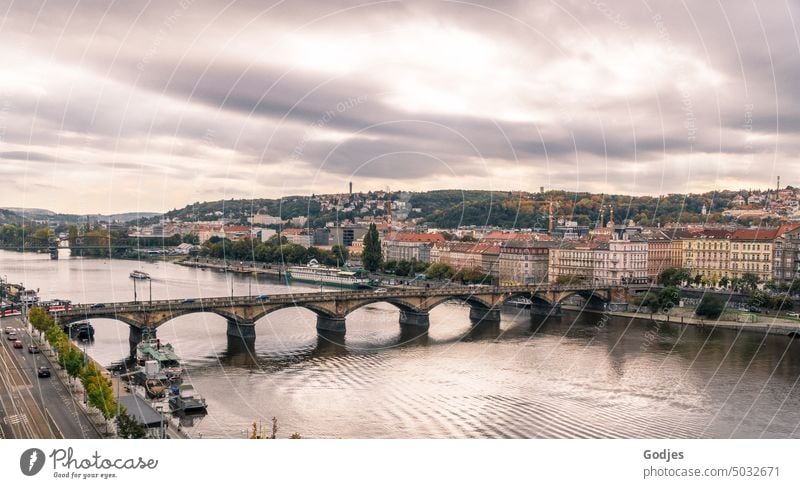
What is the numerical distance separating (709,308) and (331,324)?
7.26 m

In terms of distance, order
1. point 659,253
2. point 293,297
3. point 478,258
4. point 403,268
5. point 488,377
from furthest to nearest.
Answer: point 403,268 < point 478,258 < point 659,253 < point 293,297 < point 488,377

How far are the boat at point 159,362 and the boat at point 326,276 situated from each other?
39.1ft

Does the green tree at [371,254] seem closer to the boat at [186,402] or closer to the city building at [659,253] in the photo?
the city building at [659,253]

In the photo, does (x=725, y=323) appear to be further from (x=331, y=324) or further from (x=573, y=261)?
(x=331, y=324)

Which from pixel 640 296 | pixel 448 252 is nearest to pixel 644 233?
pixel 640 296

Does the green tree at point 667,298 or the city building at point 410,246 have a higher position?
the city building at point 410,246

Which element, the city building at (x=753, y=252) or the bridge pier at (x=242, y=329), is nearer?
the bridge pier at (x=242, y=329)

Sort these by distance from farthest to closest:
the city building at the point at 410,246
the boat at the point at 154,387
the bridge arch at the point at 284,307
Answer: the city building at the point at 410,246 → the bridge arch at the point at 284,307 → the boat at the point at 154,387

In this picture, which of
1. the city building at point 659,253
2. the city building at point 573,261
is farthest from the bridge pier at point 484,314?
the city building at point 659,253

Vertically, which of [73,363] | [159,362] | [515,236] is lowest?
[159,362]

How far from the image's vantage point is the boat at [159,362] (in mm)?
8562

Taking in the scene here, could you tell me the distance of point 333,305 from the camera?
13.1 meters

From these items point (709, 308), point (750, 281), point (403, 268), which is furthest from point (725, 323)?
point (403, 268)

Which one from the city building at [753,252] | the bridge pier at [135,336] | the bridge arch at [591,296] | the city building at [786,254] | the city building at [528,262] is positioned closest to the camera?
the bridge pier at [135,336]
